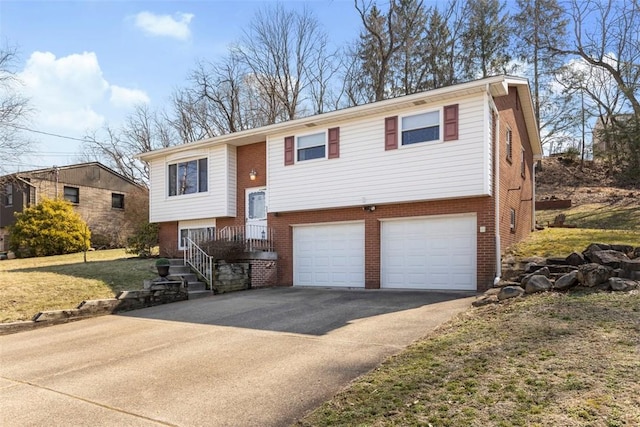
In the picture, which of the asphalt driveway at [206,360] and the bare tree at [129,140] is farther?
the bare tree at [129,140]

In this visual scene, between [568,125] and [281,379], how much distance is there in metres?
31.3

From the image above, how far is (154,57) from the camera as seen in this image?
14492 millimetres

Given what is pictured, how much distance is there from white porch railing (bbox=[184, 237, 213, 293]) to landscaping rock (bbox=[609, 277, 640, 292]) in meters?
9.53

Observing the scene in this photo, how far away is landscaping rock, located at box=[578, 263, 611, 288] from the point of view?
7.43m

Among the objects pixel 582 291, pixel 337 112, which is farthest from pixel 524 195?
pixel 582 291

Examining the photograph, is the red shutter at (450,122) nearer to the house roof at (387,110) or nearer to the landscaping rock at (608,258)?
the house roof at (387,110)

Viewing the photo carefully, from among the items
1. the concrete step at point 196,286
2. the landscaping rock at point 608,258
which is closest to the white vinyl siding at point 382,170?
the landscaping rock at point 608,258

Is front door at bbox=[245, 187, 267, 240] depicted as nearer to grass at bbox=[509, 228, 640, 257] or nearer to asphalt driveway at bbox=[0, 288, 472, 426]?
asphalt driveway at bbox=[0, 288, 472, 426]

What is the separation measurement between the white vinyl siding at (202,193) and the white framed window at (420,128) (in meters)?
6.59

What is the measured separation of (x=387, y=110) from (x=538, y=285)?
6.43 m

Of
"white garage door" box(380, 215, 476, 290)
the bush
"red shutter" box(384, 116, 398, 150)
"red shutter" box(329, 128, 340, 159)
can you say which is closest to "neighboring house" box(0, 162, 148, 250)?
the bush

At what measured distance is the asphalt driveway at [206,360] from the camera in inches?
170

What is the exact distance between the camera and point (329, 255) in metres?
13.7

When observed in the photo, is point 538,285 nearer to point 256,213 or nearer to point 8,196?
point 256,213
